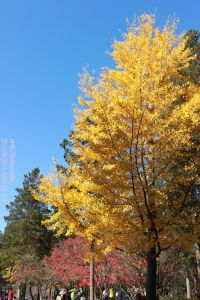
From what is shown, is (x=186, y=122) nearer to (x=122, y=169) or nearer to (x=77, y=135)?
(x=122, y=169)

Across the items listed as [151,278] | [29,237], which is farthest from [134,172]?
[29,237]

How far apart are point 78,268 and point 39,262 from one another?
43.1ft

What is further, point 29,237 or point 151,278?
point 29,237

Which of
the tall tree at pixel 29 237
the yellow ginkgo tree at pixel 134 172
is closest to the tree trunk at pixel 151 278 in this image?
the yellow ginkgo tree at pixel 134 172

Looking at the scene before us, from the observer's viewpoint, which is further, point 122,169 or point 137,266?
point 137,266

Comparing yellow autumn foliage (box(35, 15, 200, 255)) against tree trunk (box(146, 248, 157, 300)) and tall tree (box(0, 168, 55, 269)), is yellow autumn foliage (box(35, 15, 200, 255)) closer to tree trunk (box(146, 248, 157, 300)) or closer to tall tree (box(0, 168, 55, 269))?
tree trunk (box(146, 248, 157, 300))

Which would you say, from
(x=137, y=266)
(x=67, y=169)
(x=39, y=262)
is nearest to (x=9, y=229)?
(x=39, y=262)

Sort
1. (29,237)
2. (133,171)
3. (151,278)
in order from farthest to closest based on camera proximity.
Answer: (29,237) < (151,278) < (133,171)

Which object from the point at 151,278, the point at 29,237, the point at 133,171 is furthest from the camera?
the point at 29,237

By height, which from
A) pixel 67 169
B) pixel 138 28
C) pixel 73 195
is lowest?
pixel 73 195

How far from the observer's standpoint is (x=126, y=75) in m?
10.2

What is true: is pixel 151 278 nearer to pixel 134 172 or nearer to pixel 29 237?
pixel 134 172

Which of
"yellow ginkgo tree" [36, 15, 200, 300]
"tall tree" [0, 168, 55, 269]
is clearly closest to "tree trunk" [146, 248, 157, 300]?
"yellow ginkgo tree" [36, 15, 200, 300]

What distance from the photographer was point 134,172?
8391 millimetres
